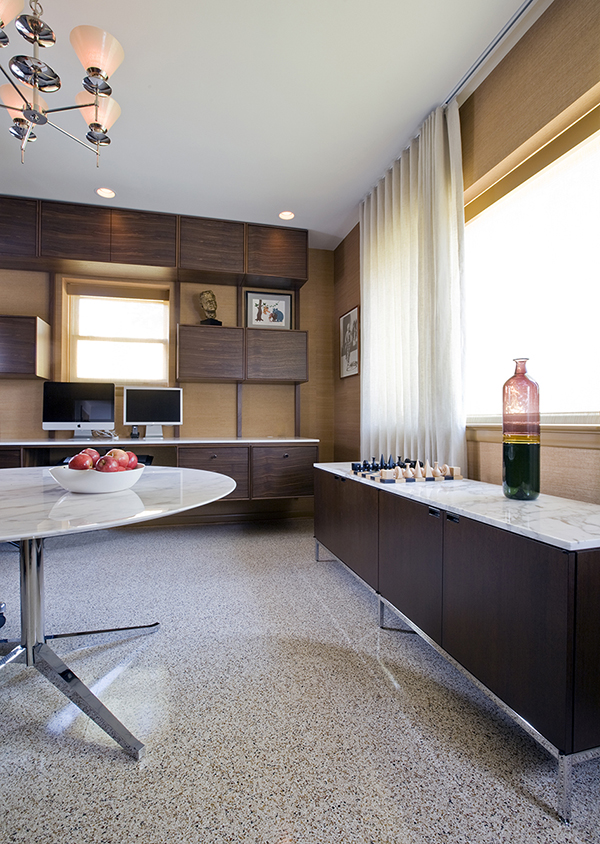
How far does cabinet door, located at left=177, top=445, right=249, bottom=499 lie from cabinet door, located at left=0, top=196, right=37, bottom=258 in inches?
83.5

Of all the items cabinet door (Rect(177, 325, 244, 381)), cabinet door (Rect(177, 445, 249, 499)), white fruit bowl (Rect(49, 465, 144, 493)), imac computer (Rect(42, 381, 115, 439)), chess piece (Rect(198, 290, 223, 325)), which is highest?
chess piece (Rect(198, 290, 223, 325))

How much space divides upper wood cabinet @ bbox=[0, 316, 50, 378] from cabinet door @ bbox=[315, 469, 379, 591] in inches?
103

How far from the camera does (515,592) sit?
1.20m

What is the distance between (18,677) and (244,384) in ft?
10.2

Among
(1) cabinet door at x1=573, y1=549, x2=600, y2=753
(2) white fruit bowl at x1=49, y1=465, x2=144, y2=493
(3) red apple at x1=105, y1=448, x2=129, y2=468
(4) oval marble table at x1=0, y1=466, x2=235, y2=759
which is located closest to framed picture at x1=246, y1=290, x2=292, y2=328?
(4) oval marble table at x1=0, y1=466, x2=235, y2=759

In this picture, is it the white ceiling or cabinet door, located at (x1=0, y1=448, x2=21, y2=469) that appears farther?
cabinet door, located at (x1=0, y1=448, x2=21, y2=469)

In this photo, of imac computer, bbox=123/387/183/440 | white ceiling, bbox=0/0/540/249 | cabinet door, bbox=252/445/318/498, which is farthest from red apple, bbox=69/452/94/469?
imac computer, bbox=123/387/183/440

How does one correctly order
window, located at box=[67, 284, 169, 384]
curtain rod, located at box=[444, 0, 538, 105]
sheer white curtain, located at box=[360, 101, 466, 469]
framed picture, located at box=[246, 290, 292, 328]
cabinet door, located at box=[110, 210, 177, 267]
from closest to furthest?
1. curtain rod, located at box=[444, 0, 538, 105]
2. sheer white curtain, located at box=[360, 101, 466, 469]
3. cabinet door, located at box=[110, 210, 177, 267]
4. window, located at box=[67, 284, 169, 384]
5. framed picture, located at box=[246, 290, 292, 328]

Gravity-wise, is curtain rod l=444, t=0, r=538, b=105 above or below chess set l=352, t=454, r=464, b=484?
above

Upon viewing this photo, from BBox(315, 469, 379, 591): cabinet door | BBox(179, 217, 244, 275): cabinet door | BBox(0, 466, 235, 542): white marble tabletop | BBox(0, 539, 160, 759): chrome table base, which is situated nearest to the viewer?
BBox(0, 466, 235, 542): white marble tabletop

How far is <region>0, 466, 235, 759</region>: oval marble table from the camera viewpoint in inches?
40.9

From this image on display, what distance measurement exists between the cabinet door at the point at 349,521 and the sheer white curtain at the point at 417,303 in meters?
0.58

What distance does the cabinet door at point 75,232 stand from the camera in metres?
3.61

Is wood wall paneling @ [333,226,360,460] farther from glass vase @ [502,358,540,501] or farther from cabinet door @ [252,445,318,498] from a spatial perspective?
glass vase @ [502,358,540,501]
